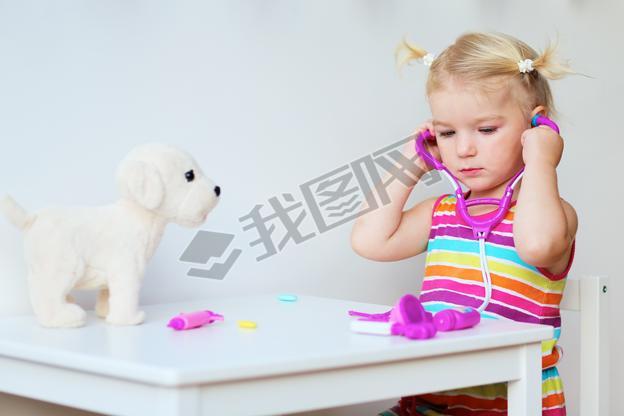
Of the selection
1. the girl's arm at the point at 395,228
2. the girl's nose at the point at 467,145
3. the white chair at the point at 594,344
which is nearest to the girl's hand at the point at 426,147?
the girl's arm at the point at 395,228

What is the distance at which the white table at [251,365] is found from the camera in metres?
0.71

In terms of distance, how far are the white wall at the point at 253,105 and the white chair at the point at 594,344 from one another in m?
0.38

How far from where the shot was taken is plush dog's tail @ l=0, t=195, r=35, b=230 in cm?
92

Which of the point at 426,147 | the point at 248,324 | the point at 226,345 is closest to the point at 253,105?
the point at 426,147

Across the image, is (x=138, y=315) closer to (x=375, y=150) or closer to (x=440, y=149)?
(x=440, y=149)

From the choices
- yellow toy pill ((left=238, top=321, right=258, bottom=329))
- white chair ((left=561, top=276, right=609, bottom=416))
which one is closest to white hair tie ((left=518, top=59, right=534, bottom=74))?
white chair ((left=561, top=276, right=609, bottom=416))

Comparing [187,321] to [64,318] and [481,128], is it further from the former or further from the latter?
[481,128]

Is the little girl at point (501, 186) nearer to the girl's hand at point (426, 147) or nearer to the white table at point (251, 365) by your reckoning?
the girl's hand at point (426, 147)

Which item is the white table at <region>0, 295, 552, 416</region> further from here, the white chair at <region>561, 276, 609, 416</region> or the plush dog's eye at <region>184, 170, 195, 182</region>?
the white chair at <region>561, 276, 609, 416</region>

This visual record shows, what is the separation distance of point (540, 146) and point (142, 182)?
1.68ft

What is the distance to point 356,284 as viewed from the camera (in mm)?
1473

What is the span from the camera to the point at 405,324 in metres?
0.89

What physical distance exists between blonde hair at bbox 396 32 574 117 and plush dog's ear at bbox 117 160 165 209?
447mm

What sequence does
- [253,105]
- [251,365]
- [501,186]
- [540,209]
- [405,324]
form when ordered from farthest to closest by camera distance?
[253,105], [501,186], [540,209], [405,324], [251,365]
